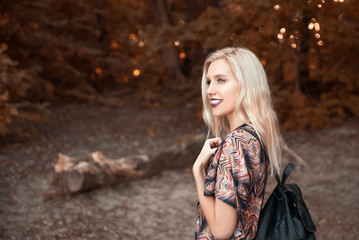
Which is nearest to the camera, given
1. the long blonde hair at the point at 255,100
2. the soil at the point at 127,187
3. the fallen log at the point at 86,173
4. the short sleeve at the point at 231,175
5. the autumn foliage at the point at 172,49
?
the short sleeve at the point at 231,175

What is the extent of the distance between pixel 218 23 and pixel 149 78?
178 inches

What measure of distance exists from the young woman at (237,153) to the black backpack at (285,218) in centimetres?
6

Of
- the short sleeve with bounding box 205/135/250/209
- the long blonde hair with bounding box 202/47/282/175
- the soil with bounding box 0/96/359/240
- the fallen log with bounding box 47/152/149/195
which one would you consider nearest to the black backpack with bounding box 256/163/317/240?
the long blonde hair with bounding box 202/47/282/175

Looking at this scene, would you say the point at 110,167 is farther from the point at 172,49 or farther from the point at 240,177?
the point at 172,49

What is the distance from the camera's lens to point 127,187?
5.41 metres

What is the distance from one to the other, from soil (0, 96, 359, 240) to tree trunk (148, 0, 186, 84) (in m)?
2.41

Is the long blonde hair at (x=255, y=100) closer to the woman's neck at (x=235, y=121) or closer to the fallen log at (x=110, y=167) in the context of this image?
the woman's neck at (x=235, y=121)

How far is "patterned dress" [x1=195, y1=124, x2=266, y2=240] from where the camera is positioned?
164 cm

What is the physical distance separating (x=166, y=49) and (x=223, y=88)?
9.57m

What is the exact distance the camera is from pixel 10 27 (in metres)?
7.12

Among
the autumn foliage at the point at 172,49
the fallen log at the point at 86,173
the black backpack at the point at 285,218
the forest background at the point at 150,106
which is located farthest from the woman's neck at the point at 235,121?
the fallen log at the point at 86,173

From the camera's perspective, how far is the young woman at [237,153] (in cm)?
165

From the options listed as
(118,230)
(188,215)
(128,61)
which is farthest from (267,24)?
(128,61)

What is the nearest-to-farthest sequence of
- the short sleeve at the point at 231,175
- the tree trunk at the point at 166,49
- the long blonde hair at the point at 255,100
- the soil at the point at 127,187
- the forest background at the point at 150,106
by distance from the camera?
the short sleeve at the point at 231,175, the long blonde hair at the point at 255,100, the soil at the point at 127,187, the forest background at the point at 150,106, the tree trunk at the point at 166,49
